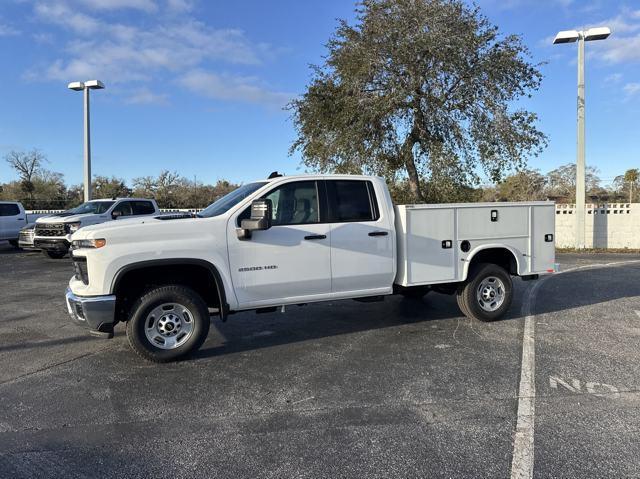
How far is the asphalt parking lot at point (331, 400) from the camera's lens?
10.6 feet

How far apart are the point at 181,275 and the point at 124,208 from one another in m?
10.9

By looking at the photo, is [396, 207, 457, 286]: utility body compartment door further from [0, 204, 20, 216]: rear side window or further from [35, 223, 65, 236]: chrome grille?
[0, 204, 20, 216]: rear side window

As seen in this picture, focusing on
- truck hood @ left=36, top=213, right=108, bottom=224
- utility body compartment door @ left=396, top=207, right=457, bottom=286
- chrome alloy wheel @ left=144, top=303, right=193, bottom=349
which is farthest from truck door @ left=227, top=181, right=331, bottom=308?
truck hood @ left=36, top=213, right=108, bottom=224

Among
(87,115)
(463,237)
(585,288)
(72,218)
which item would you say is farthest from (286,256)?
(87,115)

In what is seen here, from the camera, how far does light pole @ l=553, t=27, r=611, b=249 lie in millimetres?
16859

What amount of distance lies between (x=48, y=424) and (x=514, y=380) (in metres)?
4.06

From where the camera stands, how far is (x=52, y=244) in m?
14.6

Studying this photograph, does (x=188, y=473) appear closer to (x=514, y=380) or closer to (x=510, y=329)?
(x=514, y=380)

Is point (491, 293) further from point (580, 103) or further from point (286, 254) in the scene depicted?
point (580, 103)

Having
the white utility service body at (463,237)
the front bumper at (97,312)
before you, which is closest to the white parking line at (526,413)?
the white utility service body at (463,237)

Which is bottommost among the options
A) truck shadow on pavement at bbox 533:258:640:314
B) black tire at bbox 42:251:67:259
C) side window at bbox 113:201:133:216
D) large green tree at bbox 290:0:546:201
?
truck shadow on pavement at bbox 533:258:640:314

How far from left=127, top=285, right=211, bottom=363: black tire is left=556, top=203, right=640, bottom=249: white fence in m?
17.2

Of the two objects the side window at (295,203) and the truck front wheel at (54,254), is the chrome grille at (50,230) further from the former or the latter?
the side window at (295,203)

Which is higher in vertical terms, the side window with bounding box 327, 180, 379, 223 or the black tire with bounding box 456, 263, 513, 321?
the side window with bounding box 327, 180, 379, 223
